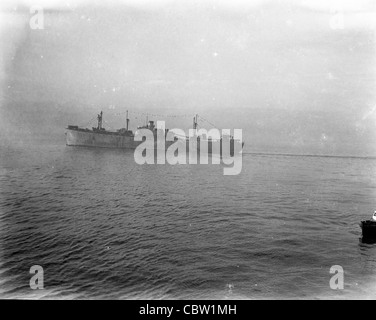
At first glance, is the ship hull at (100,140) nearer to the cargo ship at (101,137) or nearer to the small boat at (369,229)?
the cargo ship at (101,137)

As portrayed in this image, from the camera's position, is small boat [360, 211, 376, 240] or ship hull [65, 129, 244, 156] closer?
small boat [360, 211, 376, 240]

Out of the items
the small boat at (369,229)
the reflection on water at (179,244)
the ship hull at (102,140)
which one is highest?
the ship hull at (102,140)

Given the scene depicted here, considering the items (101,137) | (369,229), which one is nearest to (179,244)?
(369,229)

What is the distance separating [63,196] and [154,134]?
87.6 meters

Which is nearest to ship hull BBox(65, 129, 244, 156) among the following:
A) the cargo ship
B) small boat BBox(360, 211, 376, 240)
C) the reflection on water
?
the cargo ship

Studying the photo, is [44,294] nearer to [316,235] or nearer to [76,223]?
[76,223]

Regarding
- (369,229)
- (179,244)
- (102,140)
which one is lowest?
(179,244)

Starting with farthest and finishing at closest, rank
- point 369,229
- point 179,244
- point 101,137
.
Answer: point 101,137, point 369,229, point 179,244

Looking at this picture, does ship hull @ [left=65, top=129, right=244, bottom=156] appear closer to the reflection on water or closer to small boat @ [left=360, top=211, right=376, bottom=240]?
the reflection on water

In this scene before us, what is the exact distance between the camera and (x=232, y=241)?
18.5 meters

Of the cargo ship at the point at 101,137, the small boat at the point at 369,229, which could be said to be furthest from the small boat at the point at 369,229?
the cargo ship at the point at 101,137

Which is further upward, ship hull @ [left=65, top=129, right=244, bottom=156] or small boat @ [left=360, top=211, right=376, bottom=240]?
ship hull @ [left=65, top=129, right=244, bottom=156]

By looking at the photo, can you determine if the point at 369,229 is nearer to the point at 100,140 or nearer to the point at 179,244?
the point at 179,244

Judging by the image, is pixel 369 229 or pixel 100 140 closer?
pixel 369 229
